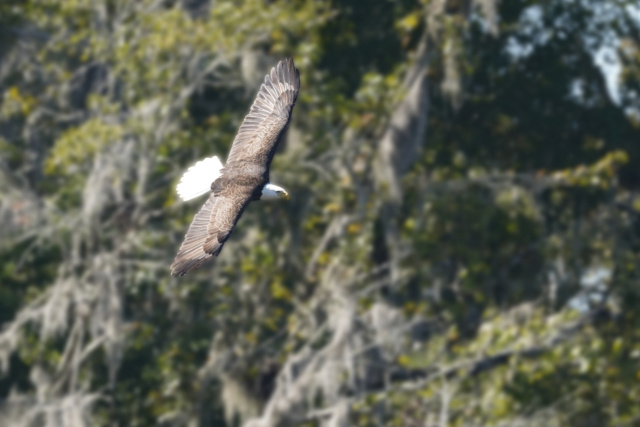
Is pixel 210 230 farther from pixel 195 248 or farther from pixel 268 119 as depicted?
pixel 268 119

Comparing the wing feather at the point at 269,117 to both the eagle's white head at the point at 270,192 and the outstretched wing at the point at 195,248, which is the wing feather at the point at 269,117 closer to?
the eagle's white head at the point at 270,192

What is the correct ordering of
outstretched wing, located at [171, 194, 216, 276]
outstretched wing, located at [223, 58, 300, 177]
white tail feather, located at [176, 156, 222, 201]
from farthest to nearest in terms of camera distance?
outstretched wing, located at [223, 58, 300, 177] < white tail feather, located at [176, 156, 222, 201] < outstretched wing, located at [171, 194, 216, 276]

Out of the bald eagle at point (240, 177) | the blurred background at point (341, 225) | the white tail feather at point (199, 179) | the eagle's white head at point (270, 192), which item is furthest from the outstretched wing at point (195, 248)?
the blurred background at point (341, 225)

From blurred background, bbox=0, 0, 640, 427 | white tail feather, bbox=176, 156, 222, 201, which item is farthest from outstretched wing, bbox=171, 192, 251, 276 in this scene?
blurred background, bbox=0, 0, 640, 427

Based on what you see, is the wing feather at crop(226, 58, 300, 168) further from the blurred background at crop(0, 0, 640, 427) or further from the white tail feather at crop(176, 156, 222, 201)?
the blurred background at crop(0, 0, 640, 427)

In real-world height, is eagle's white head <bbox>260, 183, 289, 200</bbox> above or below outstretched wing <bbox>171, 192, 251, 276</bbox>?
above

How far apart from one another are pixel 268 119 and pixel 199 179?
554 mm

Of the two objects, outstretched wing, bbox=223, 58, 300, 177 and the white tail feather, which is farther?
outstretched wing, bbox=223, 58, 300, 177

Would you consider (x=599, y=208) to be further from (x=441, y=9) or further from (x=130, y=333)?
(x=130, y=333)

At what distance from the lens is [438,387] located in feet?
43.5

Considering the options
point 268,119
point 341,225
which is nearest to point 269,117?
point 268,119

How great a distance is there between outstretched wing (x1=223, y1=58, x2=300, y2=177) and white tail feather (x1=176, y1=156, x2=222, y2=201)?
108mm

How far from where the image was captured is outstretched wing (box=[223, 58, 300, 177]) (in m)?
9.50

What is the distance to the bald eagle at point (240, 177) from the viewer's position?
28.5 ft
